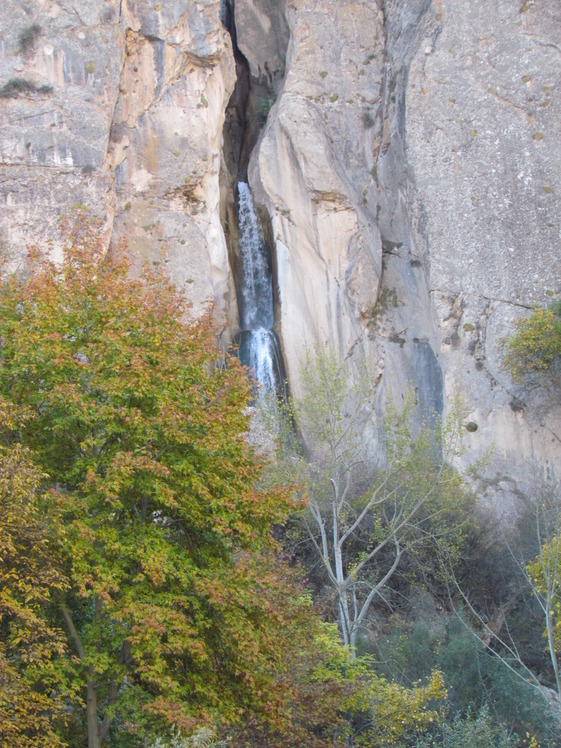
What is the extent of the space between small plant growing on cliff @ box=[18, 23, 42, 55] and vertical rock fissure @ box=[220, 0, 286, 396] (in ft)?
28.6

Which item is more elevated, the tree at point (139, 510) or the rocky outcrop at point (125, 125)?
the rocky outcrop at point (125, 125)

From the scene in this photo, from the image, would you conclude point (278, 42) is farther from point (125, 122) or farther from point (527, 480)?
point (527, 480)

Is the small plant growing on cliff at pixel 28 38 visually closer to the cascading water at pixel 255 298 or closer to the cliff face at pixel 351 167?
the cliff face at pixel 351 167

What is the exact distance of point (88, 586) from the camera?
12.3 meters

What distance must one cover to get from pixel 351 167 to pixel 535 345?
11117 mm

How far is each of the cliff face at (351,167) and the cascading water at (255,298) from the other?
0.63 meters

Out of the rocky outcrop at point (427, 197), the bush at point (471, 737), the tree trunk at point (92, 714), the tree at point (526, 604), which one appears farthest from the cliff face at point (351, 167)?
the tree trunk at point (92, 714)

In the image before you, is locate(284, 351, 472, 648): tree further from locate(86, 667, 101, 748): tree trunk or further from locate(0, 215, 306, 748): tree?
locate(86, 667, 101, 748): tree trunk

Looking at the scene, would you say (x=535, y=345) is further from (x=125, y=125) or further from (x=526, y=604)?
(x=125, y=125)

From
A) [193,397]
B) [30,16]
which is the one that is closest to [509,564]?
[193,397]

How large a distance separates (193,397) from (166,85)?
21656 millimetres

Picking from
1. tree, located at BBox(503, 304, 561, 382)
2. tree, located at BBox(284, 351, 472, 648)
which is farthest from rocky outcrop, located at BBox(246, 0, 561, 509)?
tree, located at BBox(284, 351, 472, 648)

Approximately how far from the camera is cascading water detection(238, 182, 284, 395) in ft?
105

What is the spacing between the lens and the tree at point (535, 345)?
26.9m
